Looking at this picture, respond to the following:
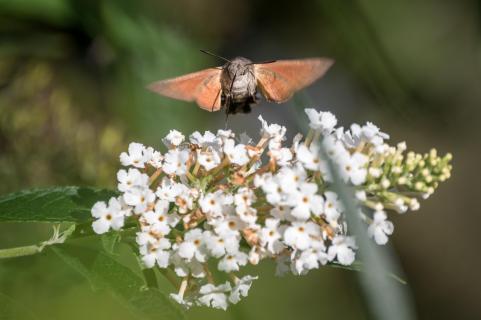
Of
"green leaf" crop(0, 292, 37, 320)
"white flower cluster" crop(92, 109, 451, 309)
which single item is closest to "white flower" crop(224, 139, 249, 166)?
"white flower cluster" crop(92, 109, 451, 309)

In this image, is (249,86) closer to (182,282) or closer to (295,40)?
(182,282)

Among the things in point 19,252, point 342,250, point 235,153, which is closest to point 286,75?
point 235,153

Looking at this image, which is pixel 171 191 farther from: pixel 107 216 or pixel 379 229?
pixel 379 229

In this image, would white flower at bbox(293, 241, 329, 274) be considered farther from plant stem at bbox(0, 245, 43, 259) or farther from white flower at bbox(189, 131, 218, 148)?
plant stem at bbox(0, 245, 43, 259)

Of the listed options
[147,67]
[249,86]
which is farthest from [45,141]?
[249,86]

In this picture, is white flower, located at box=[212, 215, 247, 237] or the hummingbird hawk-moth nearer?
white flower, located at box=[212, 215, 247, 237]

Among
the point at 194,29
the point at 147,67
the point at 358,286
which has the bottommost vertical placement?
the point at 358,286

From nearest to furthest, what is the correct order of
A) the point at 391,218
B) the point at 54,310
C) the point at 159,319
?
1. the point at 159,319
2. the point at 54,310
3. the point at 391,218
